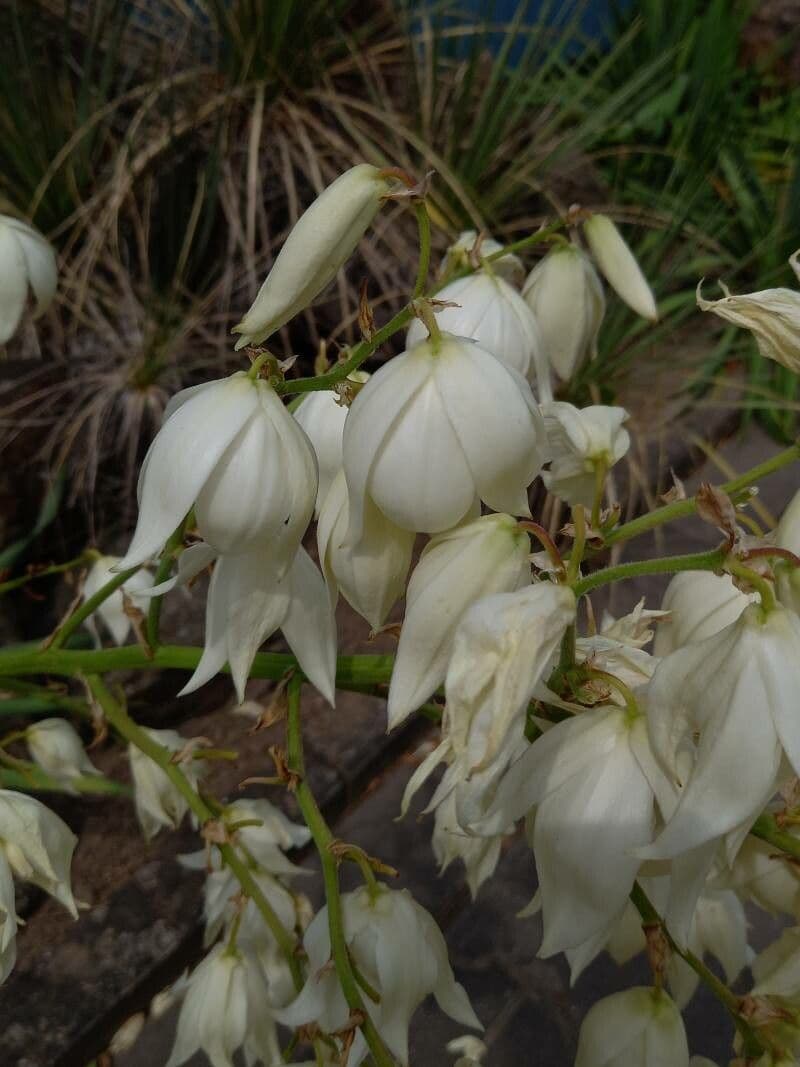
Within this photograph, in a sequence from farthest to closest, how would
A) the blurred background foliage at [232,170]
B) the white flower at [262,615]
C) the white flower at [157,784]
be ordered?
the blurred background foliage at [232,170]
the white flower at [157,784]
the white flower at [262,615]

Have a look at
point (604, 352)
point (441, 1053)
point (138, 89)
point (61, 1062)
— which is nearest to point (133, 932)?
point (61, 1062)

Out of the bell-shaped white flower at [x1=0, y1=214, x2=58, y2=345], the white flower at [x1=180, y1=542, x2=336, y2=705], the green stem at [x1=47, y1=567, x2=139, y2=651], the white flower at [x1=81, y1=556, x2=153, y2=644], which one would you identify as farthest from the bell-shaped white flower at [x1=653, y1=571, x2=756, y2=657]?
the bell-shaped white flower at [x1=0, y1=214, x2=58, y2=345]

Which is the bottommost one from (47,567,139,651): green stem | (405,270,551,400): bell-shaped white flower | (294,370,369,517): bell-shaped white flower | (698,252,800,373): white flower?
(47,567,139,651): green stem

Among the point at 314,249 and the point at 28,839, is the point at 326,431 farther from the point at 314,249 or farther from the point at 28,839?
the point at 28,839

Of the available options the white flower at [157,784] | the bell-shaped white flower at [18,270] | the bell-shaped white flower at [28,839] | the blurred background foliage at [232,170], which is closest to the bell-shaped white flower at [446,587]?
the bell-shaped white flower at [28,839]

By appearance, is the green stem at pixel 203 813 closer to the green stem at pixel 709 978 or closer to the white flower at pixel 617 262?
the green stem at pixel 709 978

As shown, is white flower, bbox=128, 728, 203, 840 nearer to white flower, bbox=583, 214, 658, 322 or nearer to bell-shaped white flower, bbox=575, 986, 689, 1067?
bell-shaped white flower, bbox=575, 986, 689, 1067

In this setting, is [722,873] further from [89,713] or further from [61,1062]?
[61,1062]
